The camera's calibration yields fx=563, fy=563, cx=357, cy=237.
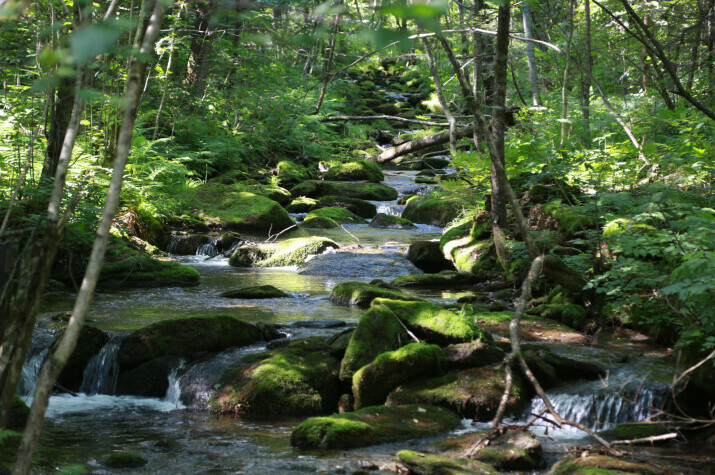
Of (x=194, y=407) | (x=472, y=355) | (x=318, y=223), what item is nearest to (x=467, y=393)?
(x=472, y=355)

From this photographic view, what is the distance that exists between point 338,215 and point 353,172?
5676 mm

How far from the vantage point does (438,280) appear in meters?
10.8

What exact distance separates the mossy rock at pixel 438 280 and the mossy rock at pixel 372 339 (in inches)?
159

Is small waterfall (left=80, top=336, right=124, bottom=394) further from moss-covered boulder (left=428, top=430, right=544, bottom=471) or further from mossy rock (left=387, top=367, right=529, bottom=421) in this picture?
moss-covered boulder (left=428, top=430, right=544, bottom=471)

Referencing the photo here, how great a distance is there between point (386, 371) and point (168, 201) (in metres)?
9.51

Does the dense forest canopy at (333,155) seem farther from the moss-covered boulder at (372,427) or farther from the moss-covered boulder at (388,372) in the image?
the moss-covered boulder at (372,427)

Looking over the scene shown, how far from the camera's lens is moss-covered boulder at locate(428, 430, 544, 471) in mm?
4391

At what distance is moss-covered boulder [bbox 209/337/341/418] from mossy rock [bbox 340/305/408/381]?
0.24 m

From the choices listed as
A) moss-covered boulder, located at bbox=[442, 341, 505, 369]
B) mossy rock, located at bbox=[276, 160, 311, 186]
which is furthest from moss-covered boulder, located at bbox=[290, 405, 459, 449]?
mossy rock, located at bbox=[276, 160, 311, 186]

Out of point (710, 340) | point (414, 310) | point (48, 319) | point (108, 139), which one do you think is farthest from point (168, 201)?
point (710, 340)

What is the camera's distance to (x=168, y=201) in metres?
13.8

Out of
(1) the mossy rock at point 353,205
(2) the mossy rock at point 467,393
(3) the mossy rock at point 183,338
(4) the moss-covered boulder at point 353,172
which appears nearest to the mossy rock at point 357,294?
(3) the mossy rock at point 183,338

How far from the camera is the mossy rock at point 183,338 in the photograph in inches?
265

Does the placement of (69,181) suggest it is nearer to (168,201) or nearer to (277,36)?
(168,201)
